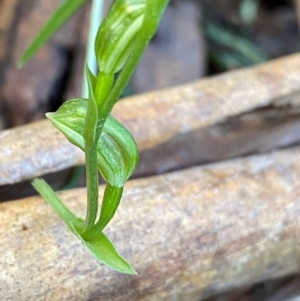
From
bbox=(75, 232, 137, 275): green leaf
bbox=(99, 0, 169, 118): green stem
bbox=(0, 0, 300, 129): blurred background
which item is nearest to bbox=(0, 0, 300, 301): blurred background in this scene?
bbox=(0, 0, 300, 129): blurred background

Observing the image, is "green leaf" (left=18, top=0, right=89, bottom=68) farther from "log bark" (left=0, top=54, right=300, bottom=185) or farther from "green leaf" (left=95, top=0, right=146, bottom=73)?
"green leaf" (left=95, top=0, right=146, bottom=73)

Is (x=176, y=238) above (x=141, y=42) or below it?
below

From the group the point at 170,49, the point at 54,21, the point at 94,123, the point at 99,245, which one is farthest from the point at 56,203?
the point at 170,49

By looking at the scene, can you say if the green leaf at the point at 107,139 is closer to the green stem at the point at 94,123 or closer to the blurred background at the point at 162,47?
the green stem at the point at 94,123

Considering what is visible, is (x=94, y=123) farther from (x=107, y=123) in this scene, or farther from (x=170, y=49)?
(x=170, y=49)

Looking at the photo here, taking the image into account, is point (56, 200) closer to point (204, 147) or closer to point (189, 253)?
point (189, 253)

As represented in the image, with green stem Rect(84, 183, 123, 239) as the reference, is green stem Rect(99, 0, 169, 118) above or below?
above
